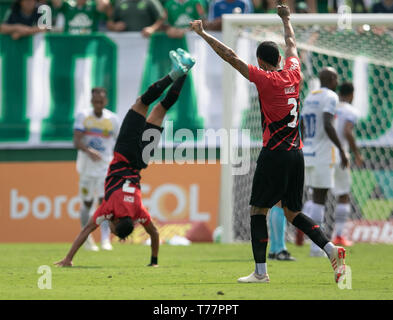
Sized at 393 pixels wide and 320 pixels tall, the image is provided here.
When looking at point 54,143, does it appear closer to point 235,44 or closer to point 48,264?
point 235,44

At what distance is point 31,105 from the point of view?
1627 cm

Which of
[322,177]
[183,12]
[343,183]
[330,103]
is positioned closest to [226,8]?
[183,12]

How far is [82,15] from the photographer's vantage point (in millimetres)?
17141

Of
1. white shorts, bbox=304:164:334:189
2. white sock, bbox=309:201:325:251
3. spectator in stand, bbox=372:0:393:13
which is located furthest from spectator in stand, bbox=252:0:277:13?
white sock, bbox=309:201:325:251

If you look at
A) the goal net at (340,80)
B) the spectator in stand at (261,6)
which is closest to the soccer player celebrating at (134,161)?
the goal net at (340,80)

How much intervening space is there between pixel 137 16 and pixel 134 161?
7.38 meters

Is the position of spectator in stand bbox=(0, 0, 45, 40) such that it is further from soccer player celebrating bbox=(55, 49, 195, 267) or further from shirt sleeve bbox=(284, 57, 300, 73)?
shirt sleeve bbox=(284, 57, 300, 73)

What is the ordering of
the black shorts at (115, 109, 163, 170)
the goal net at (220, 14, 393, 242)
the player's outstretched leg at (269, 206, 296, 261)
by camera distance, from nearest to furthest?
the black shorts at (115, 109, 163, 170) < the player's outstretched leg at (269, 206, 296, 261) < the goal net at (220, 14, 393, 242)

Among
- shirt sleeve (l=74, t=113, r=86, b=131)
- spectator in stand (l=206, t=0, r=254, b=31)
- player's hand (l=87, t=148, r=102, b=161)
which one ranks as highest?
spectator in stand (l=206, t=0, r=254, b=31)

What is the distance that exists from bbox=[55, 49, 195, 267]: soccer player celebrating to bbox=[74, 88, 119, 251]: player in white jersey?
337 cm

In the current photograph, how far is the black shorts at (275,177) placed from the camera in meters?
8.35

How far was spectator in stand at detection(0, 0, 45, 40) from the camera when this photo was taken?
53.4 feet

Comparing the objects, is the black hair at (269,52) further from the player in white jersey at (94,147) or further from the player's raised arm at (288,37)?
the player in white jersey at (94,147)
